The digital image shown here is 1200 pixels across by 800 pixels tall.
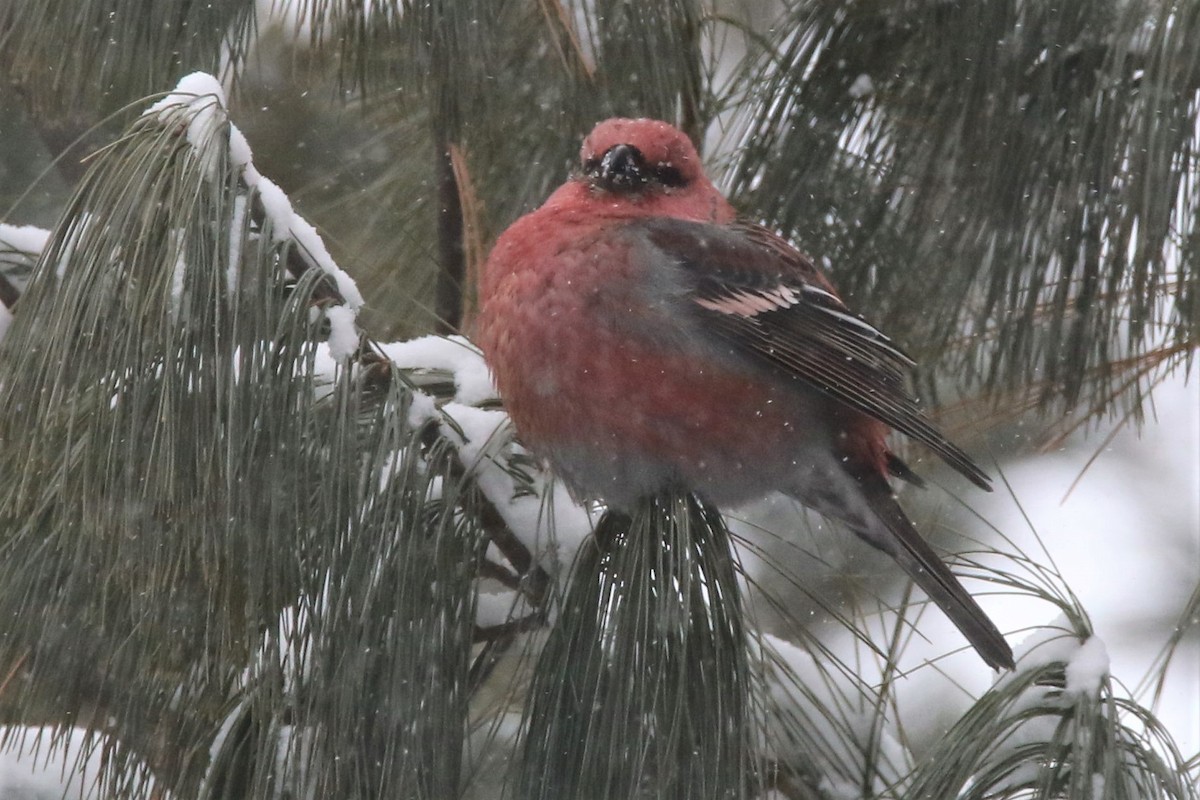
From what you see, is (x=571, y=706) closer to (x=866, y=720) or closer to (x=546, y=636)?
(x=546, y=636)

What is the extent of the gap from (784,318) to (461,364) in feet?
1.53

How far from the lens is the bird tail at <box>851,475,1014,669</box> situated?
184 cm

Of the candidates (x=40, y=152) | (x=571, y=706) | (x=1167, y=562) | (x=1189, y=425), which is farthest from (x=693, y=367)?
(x=1167, y=562)

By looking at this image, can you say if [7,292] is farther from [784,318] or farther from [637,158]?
[784,318]

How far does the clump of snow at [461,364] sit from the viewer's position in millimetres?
1919

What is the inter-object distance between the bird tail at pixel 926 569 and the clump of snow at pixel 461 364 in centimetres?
60

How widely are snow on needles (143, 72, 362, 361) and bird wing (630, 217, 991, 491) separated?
605mm

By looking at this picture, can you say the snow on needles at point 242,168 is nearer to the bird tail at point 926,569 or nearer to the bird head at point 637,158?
the bird head at point 637,158

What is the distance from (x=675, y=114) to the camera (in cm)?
212

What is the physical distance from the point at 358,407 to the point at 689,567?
15.3 inches

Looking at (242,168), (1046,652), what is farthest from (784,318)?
(242,168)

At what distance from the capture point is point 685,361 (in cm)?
191

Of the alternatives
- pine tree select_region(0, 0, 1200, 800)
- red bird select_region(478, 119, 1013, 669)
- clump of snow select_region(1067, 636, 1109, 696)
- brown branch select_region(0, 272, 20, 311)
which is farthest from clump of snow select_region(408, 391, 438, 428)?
clump of snow select_region(1067, 636, 1109, 696)

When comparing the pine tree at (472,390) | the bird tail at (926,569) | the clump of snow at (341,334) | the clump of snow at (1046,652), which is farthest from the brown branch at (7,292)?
the clump of snow at (1046,652)
